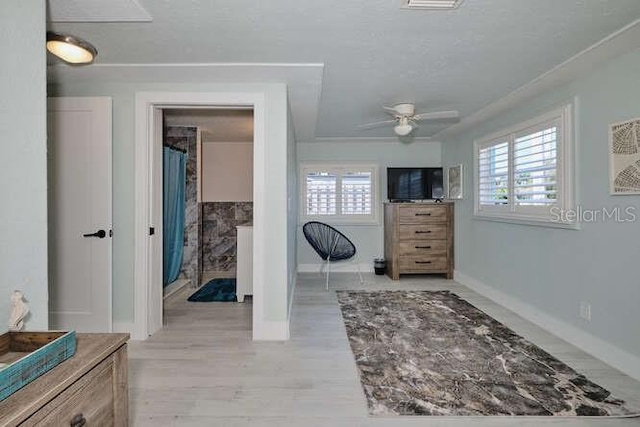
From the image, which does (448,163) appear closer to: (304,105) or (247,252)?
(304,105)

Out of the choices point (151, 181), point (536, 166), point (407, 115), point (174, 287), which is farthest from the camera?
point (174, 287)

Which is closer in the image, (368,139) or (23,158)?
(23,158)

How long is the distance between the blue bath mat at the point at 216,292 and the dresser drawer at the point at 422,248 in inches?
96.5

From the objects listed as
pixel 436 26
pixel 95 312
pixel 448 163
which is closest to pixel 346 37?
pixel 436 26

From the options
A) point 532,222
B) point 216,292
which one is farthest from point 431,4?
point 216,292

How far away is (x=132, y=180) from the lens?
2.78 metres

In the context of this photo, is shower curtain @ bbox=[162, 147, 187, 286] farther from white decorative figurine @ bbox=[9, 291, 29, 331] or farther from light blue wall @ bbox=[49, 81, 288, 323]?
white decorative figurine @ bbox=[9, 291, 29, 331]

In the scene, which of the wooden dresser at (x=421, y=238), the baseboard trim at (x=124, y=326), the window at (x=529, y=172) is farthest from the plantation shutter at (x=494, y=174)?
the baseboard trim at (x=124, y=326)

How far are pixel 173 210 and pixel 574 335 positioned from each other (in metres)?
4.35

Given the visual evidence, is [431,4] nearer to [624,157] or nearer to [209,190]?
[624,157]

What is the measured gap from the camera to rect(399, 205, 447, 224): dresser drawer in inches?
193

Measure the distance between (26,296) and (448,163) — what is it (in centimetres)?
512

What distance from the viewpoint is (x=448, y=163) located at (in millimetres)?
5180

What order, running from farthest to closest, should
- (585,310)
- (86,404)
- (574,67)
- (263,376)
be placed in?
(585,310)
(574,67)
(263,376)
(86,404)
